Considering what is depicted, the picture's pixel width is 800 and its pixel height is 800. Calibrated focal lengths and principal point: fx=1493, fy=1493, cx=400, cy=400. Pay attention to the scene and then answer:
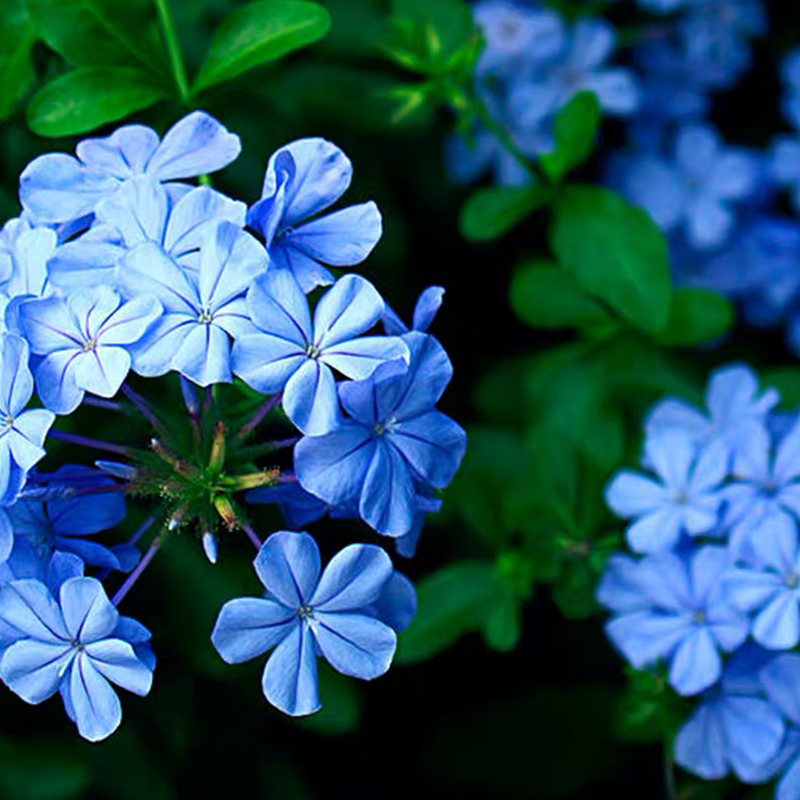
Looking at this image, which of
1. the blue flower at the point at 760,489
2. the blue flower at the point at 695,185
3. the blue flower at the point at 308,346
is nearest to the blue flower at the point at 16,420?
the blue flower at the point at 308,346

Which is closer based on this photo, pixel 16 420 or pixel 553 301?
pixel 16 420

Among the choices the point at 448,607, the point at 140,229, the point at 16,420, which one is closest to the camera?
the point at 16,420

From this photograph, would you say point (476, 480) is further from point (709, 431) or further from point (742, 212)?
point (742, 212)

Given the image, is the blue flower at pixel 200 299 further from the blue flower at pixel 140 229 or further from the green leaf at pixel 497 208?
the green leaf at pixel 497 208

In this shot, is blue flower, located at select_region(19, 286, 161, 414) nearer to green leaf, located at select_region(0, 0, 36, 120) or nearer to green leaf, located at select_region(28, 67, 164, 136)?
green leaf, located at select_region(28, 67, 164, 136)

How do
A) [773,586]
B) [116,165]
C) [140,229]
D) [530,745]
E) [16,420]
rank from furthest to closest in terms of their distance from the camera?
[530,745] → [773,586] → [116,165] → [140,229] → [16,420]

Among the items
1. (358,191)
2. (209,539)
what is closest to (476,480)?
(358,191)

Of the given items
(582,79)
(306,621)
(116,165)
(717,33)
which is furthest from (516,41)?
(306,621)

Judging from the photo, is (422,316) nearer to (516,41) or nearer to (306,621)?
(306,621)
